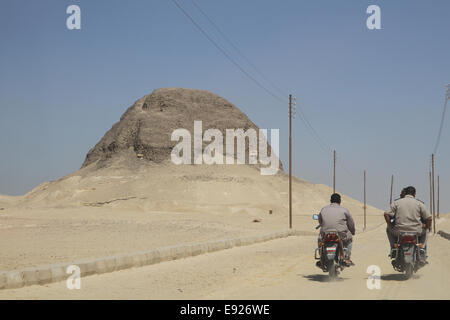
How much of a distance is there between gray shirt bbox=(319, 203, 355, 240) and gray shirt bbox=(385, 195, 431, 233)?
0.95 m

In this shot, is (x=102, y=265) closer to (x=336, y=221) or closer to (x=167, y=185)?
(x=336, y=221)

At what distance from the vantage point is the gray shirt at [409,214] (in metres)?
11.2

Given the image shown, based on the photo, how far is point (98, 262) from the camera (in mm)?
12047

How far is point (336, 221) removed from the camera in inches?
435

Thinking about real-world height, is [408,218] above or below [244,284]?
above

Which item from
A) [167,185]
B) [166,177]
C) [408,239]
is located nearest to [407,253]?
[408,239]

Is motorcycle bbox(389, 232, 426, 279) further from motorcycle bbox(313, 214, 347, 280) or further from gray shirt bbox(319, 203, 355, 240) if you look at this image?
motorcycle bbox(313, 214, 347, 280)

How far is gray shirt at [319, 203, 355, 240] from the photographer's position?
36.2 feet

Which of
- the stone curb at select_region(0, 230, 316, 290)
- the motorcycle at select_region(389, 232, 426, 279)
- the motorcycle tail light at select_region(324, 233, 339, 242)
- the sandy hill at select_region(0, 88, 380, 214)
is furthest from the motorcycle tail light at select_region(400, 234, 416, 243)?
the sandy hill at select_region(0, 88, 380, 214)

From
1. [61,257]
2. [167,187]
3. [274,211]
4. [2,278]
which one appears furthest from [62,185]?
[2,278]

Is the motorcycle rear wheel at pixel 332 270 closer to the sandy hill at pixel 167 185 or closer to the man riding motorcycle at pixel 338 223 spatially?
the man riding motorcycle at pixel 338 223

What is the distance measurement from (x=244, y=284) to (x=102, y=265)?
11.5 feet
